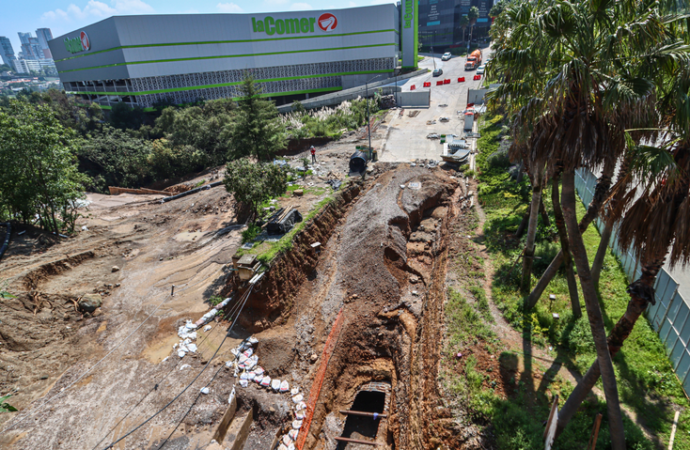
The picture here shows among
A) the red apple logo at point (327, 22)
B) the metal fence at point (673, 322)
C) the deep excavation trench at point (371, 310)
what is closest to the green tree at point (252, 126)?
the deep excavation trench at point (371, 310)

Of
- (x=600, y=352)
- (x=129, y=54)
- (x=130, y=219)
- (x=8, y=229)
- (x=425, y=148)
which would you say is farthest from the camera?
(x=129, y=54)

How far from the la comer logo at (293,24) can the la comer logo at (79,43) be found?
3292 centimetres

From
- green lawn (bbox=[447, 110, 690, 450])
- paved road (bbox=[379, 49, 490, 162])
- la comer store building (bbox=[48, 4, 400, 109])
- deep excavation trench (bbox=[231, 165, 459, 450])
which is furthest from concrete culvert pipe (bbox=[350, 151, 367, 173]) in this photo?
la comer store building (bbox=[48, 4, 400, 109])

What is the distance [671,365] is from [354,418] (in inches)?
426

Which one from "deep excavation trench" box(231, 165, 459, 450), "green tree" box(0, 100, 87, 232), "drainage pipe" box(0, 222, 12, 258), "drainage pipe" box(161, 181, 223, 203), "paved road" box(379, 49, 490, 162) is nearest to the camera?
"deep excavation trench" box(231, 165, 459, 450)

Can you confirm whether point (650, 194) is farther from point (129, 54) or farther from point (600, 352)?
point (129, 54)

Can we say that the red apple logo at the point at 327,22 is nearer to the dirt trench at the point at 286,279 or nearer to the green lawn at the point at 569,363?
the dirt trench at the point at 286,279

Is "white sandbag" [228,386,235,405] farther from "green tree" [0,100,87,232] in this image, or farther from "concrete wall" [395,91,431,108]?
"concrete wall" [395,91,431,108]

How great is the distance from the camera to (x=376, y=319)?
607 inches

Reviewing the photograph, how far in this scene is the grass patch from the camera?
870 centimetres

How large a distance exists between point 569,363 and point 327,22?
67.8 m

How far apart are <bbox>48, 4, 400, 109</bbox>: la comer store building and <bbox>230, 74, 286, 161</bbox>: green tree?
Result: 3395 centimetres

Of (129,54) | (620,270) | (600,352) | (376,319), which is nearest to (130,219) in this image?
(376,319)

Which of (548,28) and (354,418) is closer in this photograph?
(548,28)
